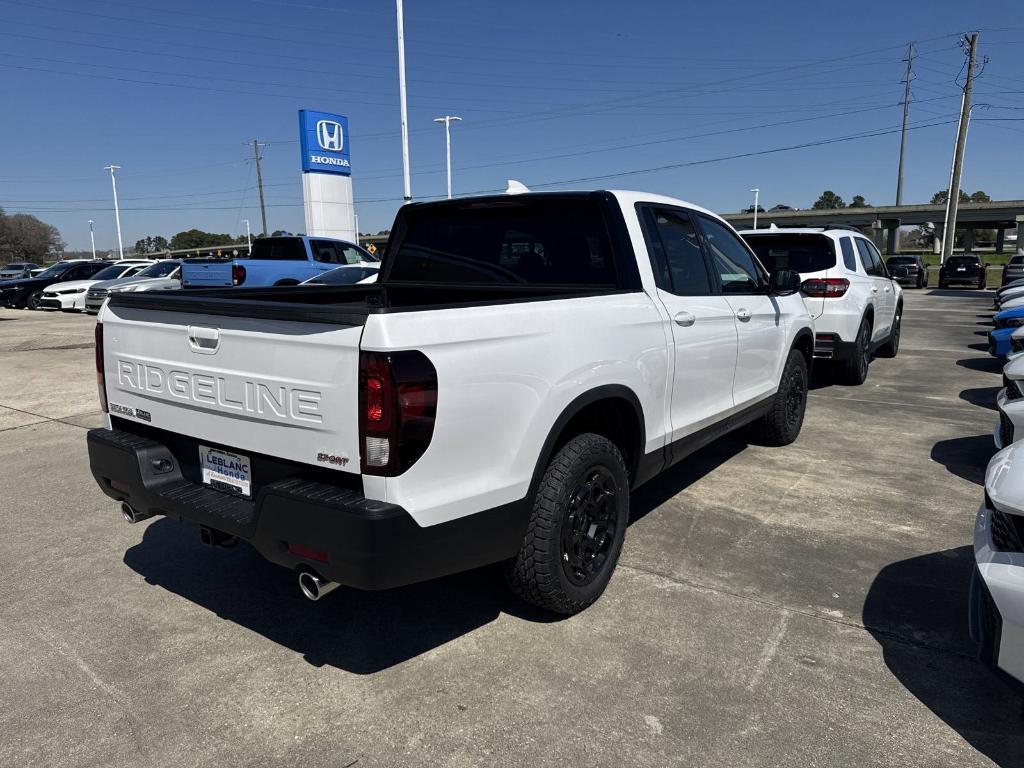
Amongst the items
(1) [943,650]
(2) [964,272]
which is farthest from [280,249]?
(2) [964,272]

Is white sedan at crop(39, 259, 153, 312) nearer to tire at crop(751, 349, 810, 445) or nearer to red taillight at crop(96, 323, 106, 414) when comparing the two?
red taillight at crop(96, 323, 106, 414)

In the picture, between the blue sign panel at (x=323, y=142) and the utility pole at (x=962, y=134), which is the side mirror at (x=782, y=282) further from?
the utility pole at (x=962, y=134)

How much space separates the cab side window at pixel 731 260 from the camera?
15.2 ft

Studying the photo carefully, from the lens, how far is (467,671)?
2875 mm

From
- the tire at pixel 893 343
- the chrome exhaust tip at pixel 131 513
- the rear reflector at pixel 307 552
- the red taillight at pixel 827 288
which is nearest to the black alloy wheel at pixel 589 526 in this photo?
the rear reflector at pixel 307 552

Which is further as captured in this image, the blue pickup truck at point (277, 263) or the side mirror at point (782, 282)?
the blue pickup truck at point (277, 263)

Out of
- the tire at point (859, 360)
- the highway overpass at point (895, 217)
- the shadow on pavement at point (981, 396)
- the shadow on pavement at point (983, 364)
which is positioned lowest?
the shadow on pavement at point (983, 364)

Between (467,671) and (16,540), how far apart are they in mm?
3032

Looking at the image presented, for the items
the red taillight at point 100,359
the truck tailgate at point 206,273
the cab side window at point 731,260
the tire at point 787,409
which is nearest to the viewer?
the red taillight at point 100,359

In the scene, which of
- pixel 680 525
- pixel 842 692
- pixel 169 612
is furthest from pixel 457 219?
pixel 842 692

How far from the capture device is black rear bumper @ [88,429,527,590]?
2.33 meters

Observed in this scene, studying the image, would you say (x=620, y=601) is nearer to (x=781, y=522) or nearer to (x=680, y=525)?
(x=680, y=525)

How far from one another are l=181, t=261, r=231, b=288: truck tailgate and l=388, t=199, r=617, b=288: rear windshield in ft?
40.7

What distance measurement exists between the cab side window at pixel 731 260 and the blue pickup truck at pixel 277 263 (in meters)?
11.7
